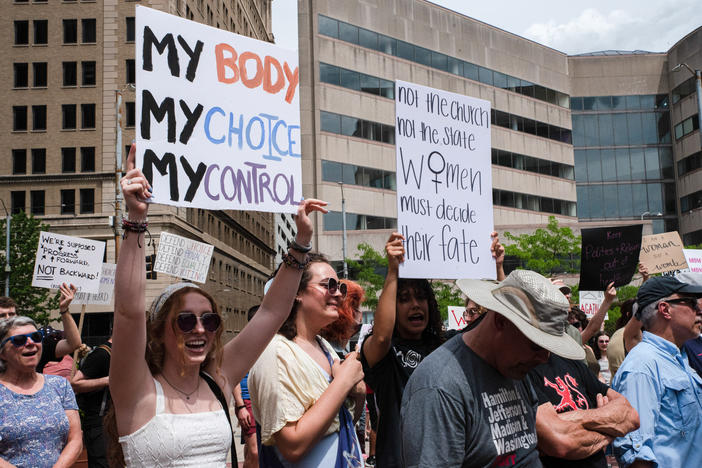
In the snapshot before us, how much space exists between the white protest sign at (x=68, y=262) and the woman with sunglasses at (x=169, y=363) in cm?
645

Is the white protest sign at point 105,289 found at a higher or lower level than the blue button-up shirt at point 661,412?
higher

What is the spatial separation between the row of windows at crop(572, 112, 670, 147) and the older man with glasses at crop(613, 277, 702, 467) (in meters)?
63.4

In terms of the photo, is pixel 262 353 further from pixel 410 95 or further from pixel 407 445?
pixel 410 95

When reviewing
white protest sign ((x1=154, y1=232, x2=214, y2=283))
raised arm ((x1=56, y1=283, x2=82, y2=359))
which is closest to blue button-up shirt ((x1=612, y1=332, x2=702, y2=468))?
raised arm ((x1=56, y1=283, x2=82, y2=359))

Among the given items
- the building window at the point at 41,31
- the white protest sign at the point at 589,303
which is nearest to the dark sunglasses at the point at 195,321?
the white protest sign at the point at 589,303

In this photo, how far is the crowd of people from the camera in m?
2.66

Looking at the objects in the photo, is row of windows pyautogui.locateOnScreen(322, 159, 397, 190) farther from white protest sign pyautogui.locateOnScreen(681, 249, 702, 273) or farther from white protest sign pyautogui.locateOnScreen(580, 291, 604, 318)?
white protest sign pyautogui.locateOnScreen(681, 249, 702, 273)

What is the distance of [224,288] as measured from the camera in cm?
5794

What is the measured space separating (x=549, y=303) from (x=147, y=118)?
234cm

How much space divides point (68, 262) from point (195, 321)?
279 inches

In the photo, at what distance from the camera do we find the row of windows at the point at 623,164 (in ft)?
209

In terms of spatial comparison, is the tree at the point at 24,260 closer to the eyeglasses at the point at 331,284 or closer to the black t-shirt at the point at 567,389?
the eyeglasses at the point at 331,284

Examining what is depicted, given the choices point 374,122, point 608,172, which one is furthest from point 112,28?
point 608,172

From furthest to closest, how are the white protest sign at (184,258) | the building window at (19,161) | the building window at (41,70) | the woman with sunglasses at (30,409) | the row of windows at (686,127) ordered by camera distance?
the row of windows at (686,127) < the building window at (41,70) < the building window at (19,161) < the white protest sign at (184,258) < the woman with sunglasses at (30,409)
